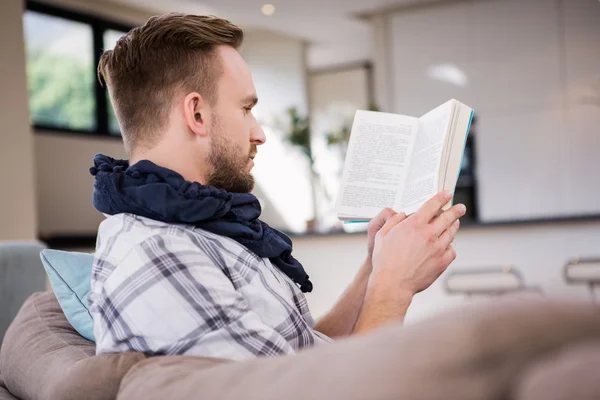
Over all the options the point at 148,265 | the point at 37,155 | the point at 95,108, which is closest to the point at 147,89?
the point at 148,265

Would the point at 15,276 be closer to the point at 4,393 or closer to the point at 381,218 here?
the point at 4,393

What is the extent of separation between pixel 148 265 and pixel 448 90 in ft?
21.8

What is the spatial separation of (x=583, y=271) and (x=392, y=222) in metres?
2.67

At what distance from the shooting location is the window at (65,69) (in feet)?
20.6

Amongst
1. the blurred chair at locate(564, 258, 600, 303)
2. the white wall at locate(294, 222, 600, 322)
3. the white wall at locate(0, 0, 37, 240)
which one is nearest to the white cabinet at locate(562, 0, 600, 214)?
the white wall at locate(294, 222, 600, 322)

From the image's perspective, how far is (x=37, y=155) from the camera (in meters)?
6.18

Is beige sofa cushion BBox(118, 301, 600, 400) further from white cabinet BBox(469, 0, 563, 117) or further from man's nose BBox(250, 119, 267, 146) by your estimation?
white cabinet BBox(469, 0, 563, 117)

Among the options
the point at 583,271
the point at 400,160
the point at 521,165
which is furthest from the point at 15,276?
the point at 521,165

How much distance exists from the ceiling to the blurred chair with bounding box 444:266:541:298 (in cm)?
412

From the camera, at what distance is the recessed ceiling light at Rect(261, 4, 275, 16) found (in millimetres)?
7195

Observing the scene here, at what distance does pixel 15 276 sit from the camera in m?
1.96

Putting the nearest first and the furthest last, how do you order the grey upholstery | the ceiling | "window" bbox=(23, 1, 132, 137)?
the grey upholstery → "window" bbox=(23, 1, 132, 137) → the ceiling

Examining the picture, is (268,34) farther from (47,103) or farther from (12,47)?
(12,47)

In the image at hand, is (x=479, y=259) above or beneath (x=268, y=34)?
beneath
